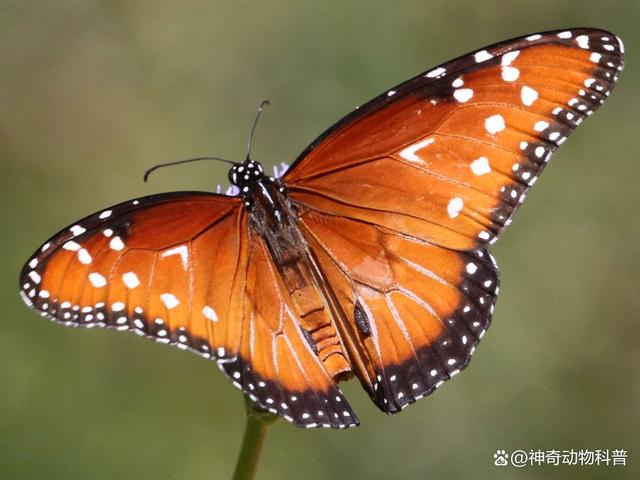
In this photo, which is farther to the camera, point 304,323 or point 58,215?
point 58,215

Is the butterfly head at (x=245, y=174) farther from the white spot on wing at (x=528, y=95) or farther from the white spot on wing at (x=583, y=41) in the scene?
the white spot on wing at (x=583, y=41)

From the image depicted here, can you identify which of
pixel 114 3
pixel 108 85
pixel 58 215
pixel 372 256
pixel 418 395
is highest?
pixel 114 3

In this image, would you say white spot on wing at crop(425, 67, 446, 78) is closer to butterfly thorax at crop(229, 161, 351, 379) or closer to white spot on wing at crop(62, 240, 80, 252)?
butterfly thorax at crop(229, 161, 351, 379)

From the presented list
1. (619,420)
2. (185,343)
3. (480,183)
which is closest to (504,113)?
(480,183)

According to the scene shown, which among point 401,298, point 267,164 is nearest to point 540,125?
point 401,298

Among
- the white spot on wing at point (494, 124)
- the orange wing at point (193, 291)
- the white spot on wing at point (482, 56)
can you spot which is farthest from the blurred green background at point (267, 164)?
the white spot on wing at point (482, 56)

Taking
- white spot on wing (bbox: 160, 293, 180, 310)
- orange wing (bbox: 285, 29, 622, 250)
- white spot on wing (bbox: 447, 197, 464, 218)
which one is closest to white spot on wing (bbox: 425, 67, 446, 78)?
orange wing (bbox: 285, 29, 622, 250)

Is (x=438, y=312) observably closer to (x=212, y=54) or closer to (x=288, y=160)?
(x=288, y=160)
